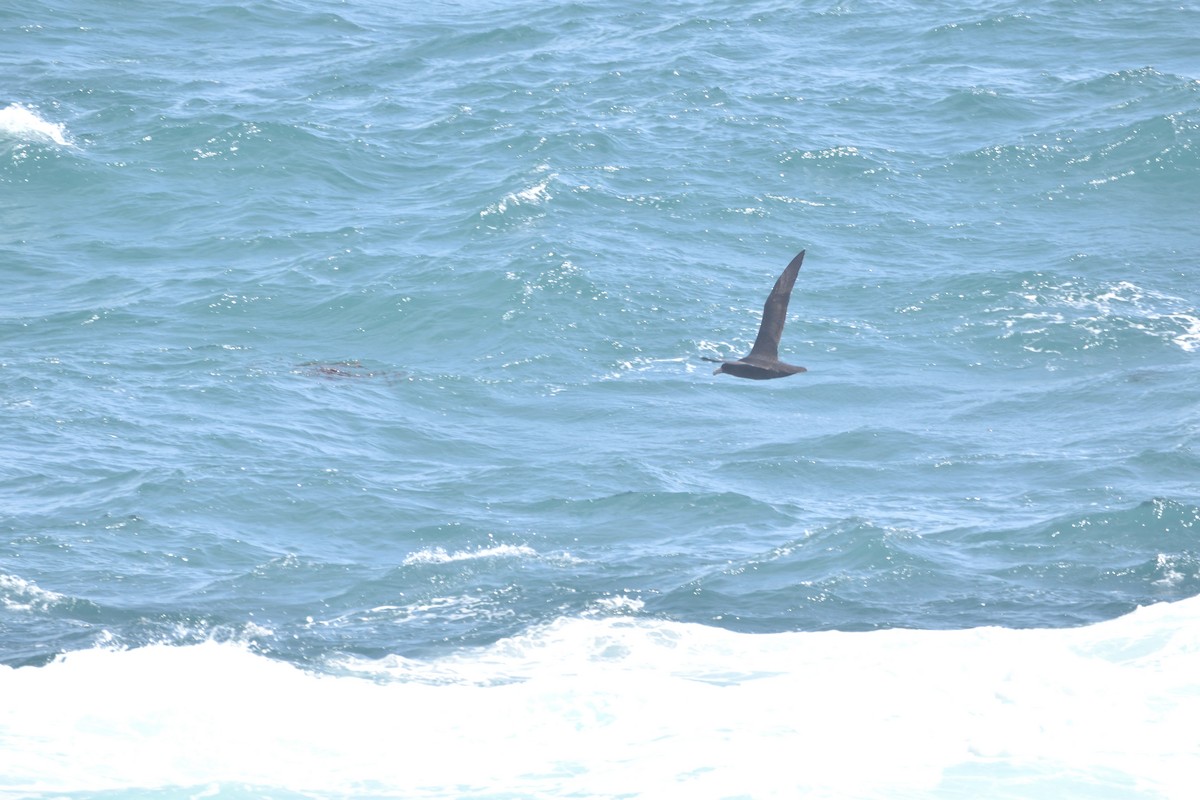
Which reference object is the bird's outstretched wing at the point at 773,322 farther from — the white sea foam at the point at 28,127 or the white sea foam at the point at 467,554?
the white sea foam at the point at 28,127

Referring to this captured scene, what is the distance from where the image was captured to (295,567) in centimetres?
2448

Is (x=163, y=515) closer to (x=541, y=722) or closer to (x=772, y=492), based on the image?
(x=541, y=722)

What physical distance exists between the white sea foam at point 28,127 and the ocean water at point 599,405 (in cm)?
21

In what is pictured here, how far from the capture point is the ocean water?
20797mm

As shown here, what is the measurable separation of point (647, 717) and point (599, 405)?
395 inches

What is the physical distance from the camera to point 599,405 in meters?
30.1

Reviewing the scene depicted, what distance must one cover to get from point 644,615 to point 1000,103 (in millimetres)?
24800

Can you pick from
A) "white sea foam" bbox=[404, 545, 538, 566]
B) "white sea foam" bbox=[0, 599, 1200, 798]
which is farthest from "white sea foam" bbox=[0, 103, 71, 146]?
"white sea foam" bbox=[0, 599, 1200, 798]

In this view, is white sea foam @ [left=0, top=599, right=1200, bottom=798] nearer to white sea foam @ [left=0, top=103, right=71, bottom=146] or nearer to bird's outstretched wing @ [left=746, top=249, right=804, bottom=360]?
bird's outstretched wing @ [left=746, top=249, right=804, bottom=360]

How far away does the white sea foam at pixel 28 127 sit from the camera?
40375mm

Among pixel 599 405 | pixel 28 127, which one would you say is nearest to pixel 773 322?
pixel 599 405

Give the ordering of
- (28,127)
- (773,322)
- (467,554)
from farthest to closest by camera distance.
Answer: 1. (28,127)
2. (467,554)
3. (773,322)

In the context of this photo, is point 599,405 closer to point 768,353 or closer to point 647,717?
point 647,717

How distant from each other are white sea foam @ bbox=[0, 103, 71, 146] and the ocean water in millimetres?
208
